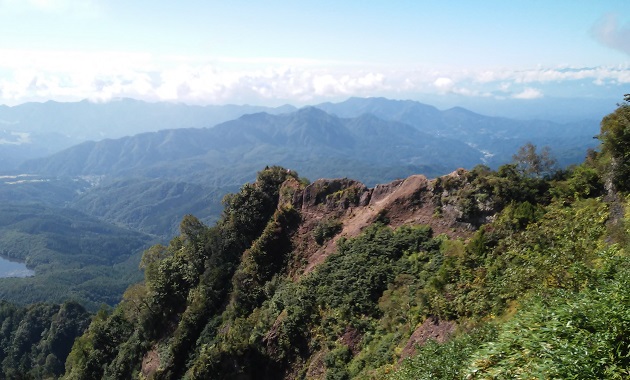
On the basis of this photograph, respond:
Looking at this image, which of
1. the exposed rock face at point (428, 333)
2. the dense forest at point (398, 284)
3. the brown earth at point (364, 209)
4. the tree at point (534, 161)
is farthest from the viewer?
the tree at point (534, 161)

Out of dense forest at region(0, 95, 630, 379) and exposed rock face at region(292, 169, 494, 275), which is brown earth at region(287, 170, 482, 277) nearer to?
exposed rock face at region(292, 169, 494, 275)

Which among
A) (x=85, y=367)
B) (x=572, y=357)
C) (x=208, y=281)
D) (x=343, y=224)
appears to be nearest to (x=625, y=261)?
(x=572, y=357)

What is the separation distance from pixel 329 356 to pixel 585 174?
1902cm

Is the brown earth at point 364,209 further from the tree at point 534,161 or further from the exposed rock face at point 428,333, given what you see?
the exposed rock face at point 428,333

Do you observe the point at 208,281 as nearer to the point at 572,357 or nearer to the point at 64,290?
the point at 572,357

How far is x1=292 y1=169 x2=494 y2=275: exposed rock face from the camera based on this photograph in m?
30.8

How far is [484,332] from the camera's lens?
48.4 ft

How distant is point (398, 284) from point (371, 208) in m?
10.5

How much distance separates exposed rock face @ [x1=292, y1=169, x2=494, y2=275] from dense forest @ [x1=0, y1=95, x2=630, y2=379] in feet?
0.46

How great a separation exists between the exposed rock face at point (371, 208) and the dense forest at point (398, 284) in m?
0.14

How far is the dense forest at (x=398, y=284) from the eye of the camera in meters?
11.2

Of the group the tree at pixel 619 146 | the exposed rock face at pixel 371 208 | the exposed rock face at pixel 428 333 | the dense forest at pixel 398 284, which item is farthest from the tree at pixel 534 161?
the exposed rock face at pixel 428 333

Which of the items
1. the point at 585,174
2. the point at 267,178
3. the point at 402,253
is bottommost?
the point at 402,253

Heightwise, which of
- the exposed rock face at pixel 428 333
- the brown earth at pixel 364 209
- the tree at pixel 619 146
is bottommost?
the exposed rock face at pixel 428 333
